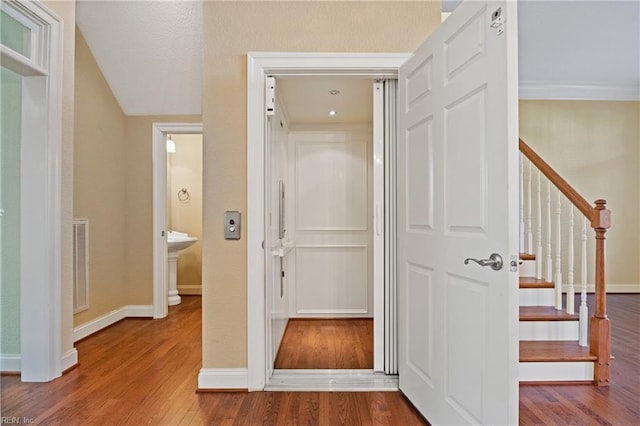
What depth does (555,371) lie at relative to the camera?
249 centimetres

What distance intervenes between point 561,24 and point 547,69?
1024mm

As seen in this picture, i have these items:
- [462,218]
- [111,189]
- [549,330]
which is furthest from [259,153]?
[549,330]

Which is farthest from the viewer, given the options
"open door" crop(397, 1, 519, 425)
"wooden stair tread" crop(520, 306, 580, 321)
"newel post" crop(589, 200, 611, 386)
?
"wooden stair tread" crop(520, 306, 580, 321)

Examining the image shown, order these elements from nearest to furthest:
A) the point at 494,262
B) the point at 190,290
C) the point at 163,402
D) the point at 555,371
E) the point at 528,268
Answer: the point at 494,262, the point at 163,402, the point at 555,371, the point at 528,268, the point at 190,290

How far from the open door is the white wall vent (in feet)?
9.43

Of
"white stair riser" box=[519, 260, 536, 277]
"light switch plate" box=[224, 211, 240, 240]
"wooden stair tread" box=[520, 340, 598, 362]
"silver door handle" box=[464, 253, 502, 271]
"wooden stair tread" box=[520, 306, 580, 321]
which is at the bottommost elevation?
"wooden stair tread" box=[520, 340, 598, 362]

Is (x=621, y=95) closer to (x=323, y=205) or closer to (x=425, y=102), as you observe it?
(x=323, y=205)

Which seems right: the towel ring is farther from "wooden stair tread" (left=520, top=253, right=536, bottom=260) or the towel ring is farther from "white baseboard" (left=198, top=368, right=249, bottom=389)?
"wooden stair tread" (left=520, top=253, right=536, bottom=260)

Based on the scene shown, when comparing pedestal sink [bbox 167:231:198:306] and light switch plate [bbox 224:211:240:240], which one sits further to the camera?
pedestal sink [bbox 167:231:198:306]

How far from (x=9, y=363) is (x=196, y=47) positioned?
3.02m

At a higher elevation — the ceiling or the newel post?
the ceiling

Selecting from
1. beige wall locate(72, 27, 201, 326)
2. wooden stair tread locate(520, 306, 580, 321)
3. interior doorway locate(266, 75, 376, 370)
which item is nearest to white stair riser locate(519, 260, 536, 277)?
wooden stair tread locate(520, 306, 580, 321)

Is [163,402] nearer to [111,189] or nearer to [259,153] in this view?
[259,153]

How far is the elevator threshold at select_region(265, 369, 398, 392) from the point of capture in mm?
2357
